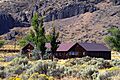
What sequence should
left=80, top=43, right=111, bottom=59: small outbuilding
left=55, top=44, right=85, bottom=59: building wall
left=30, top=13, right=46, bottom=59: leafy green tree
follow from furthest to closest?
left=55, top=44, right=85, bottom=59: building wall < left=80, top=43, right=111, bottom=59: small outbuilding < left=30, top=13, right=46, bottom=59: leafy green tree

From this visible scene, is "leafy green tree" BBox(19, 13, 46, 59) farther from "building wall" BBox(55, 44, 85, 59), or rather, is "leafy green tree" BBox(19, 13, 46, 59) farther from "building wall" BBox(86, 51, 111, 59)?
"building wall" BBox(86, 51, 111, 59)

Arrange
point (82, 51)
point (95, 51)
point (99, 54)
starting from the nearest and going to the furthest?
point (95, 51)
point (82, 51)
point (99, 54)

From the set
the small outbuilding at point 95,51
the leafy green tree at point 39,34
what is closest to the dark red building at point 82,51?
the small outbuilding at point 95,51

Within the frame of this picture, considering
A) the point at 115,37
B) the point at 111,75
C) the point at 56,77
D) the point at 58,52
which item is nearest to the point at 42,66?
the point at 56,77

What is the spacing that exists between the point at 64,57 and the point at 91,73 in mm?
61758

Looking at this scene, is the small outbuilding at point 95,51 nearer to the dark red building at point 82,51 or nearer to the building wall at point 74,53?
the dark red building at point 82,51

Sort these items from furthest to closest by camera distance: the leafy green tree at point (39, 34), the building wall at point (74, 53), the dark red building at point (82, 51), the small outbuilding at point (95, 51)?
the building wall at point (74, 53) < the dark red building at point (82, 51) < the small outbuilding at point (95, 51) < the leafy green tree at point (39, 34)

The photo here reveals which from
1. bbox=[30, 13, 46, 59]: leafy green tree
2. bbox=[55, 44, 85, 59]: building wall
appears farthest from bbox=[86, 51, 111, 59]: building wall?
bbox=[30, 13, 46, 59]: leafy green tree

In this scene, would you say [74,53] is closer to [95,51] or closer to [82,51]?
[82,51]

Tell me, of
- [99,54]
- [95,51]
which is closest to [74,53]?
[95,51]

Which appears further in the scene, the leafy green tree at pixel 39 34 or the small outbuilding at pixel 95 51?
the small outbuilding at pixel 95 51

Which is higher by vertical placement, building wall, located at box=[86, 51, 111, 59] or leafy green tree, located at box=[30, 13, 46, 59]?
leafy green tree, located at box=[30, 13, 46, 59]

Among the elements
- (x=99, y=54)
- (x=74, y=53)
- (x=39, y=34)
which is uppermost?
(x=39, y=34)

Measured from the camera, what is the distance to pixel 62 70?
30.8m
